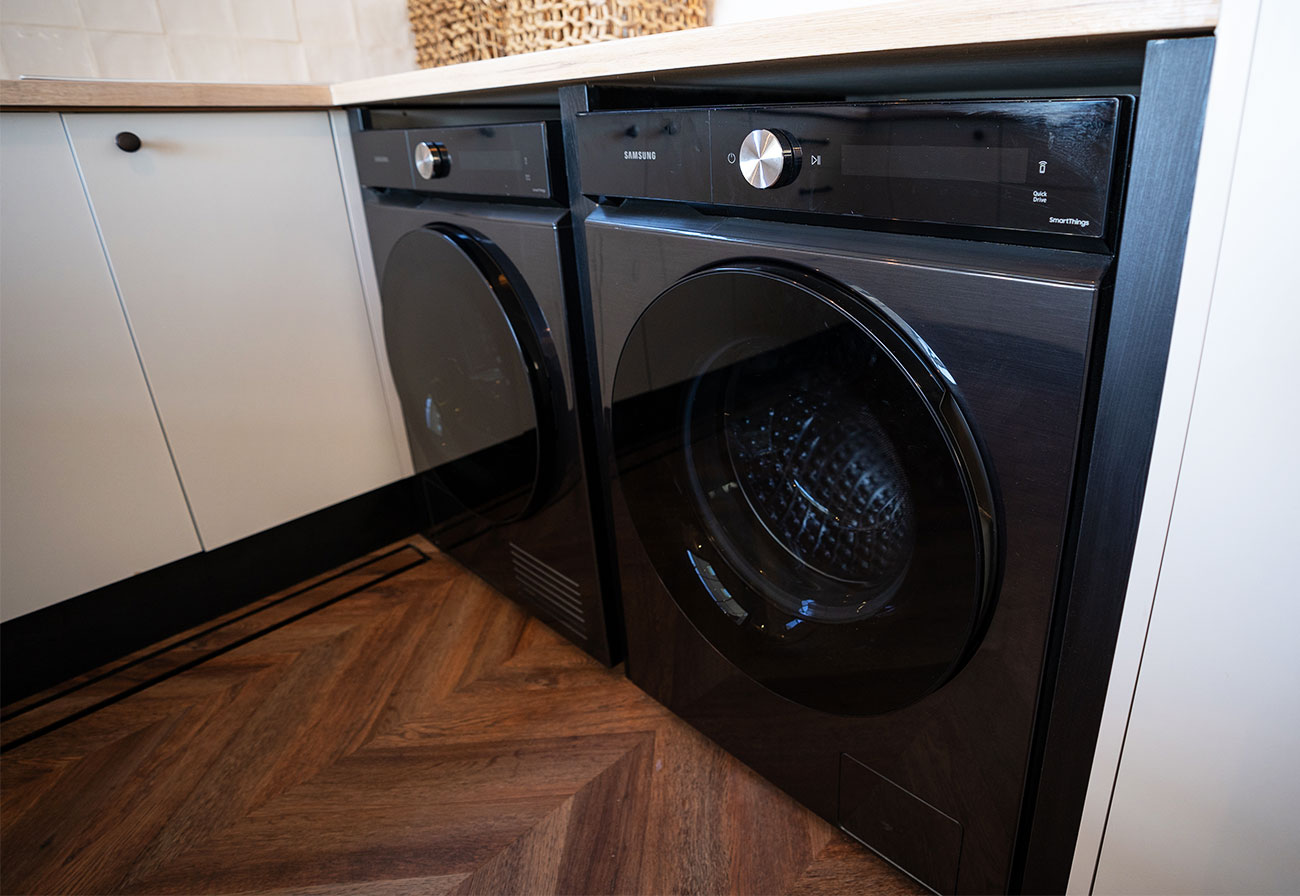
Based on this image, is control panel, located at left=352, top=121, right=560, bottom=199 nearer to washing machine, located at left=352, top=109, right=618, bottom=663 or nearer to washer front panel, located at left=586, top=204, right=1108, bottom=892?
washing machine, located at left=352, top=109, right=618, bottom=663

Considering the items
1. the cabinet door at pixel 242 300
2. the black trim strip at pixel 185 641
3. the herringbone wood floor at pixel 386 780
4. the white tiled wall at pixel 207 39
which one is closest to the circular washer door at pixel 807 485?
the herringbone wood floor at pixel 386 780

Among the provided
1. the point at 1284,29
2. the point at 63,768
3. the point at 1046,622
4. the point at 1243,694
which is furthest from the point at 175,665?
the point at 1284,29

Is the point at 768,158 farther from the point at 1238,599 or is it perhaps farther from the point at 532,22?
the point at 532,22

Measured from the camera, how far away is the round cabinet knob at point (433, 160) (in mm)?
1138

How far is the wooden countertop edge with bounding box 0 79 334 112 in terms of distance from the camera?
1.08 m

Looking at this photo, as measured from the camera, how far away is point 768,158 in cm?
71

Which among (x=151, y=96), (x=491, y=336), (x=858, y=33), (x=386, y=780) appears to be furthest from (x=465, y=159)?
(x=386, y=780)

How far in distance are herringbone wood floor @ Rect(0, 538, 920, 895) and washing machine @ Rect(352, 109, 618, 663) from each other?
16 cm

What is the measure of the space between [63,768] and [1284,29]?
1588 millimetres

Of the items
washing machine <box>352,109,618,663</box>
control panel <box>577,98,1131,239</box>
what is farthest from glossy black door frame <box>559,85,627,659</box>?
control panel <box>577,98,1131,239</box>

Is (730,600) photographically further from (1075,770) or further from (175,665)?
(175,665)

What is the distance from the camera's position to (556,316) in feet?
3.39

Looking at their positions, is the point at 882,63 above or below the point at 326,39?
below

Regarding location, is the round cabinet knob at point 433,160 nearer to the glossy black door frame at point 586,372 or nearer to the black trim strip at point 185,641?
the glossy black door frame at point 586,372
